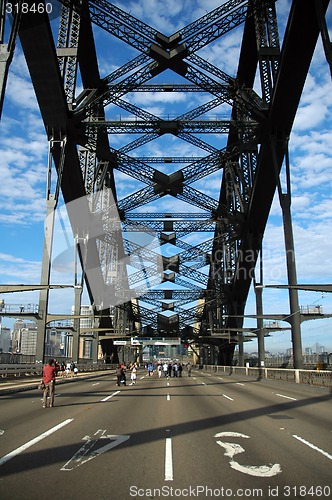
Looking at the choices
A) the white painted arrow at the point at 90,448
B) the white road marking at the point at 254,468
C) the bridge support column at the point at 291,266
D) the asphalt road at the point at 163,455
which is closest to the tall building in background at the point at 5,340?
the bridge support column at the point at 291,266

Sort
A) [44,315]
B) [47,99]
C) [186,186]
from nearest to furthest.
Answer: [47,99]
[44,315]
[186,186]

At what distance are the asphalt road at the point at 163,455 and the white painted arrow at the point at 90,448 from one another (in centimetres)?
2

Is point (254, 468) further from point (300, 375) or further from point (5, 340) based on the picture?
point (5, 340)

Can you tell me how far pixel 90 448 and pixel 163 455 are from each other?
136 cm

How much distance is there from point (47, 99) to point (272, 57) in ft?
47.3

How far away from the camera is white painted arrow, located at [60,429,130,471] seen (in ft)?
21.3

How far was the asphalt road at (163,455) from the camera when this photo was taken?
17.4ft

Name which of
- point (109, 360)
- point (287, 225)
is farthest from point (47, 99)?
point (109, 360)

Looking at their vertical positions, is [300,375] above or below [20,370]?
below

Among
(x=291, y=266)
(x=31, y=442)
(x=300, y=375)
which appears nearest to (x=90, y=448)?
(x=31, y=442)

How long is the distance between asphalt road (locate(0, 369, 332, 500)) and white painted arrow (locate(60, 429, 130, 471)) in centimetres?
2

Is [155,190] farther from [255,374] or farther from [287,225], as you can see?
[255,374]

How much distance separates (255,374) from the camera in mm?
41812

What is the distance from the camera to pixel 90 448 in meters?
7.57
